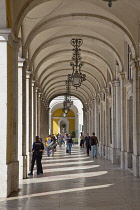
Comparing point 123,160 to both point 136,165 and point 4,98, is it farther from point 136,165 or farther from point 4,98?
point 4,98

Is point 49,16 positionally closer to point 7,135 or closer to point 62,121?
point 7,135

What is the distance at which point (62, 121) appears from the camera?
62938mm

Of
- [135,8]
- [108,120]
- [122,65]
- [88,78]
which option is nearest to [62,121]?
[88,78]

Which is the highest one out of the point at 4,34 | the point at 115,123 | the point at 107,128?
the point at 4,34

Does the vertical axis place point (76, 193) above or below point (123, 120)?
below

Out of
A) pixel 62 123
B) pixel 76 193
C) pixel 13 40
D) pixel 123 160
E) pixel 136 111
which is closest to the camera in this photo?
pixel 76 193

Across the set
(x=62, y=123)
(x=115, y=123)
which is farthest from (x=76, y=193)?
(x=62, y=123)

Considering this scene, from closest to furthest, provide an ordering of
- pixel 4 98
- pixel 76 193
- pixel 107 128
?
pixel 4 98 < pixel 76 193 < pixel 107 128

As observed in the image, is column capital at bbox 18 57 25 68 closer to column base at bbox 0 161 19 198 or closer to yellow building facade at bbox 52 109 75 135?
column base at bbox 0 161 19 198

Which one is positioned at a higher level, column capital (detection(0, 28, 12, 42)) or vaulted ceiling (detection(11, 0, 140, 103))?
vaulted ceiling (detection(11, 0, 140, 103))

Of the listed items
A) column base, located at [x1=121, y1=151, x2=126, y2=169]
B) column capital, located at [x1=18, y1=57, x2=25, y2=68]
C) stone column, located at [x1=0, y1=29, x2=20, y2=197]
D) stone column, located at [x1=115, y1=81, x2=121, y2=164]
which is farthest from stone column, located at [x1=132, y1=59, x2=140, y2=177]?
stone column, located at [x1=0, y1=29, x2=20, y2=197]

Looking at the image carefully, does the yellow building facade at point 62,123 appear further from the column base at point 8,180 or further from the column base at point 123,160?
the column base at point 8,180

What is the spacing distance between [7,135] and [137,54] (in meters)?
6.39

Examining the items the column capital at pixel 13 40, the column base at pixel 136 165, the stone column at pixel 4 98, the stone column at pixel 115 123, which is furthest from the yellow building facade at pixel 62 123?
the stone column at pixel 4 98
